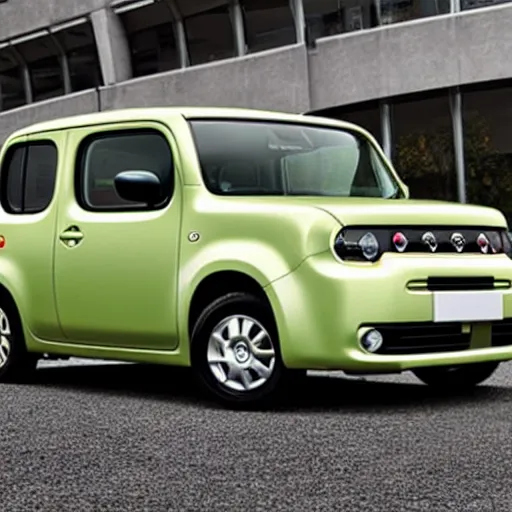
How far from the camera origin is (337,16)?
66.7 ft

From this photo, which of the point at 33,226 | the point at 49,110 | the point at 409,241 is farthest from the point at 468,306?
the point at 49,110

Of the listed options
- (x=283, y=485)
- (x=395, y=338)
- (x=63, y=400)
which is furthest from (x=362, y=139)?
(x=283, y=485)

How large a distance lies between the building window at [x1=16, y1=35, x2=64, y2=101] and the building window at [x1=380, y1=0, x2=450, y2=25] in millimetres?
8973

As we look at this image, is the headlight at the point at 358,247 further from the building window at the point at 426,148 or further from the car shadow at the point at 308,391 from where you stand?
the building window at the point at 426,148

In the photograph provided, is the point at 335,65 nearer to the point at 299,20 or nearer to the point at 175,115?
the point at 299,20

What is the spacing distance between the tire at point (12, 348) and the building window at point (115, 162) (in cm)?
96

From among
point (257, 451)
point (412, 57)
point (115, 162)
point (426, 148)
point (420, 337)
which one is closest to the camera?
point (257, 451)

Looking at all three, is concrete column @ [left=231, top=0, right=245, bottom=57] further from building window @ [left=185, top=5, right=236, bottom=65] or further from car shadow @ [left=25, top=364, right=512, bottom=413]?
car shadow @ [left=25, top=364, right=512, bottom=413]

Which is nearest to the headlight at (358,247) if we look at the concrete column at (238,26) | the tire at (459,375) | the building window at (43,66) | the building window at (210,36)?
the tire at (459,375)

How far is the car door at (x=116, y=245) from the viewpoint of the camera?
21.7 ft

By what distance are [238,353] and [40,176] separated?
2.15 m

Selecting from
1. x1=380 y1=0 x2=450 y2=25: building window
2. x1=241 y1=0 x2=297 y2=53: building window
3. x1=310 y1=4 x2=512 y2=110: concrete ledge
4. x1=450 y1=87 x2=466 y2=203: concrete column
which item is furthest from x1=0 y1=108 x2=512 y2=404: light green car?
x1=241 y1=0 x2=297 y2=53: building window

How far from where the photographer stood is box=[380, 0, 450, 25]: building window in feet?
63.0

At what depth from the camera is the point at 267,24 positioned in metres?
21.5
